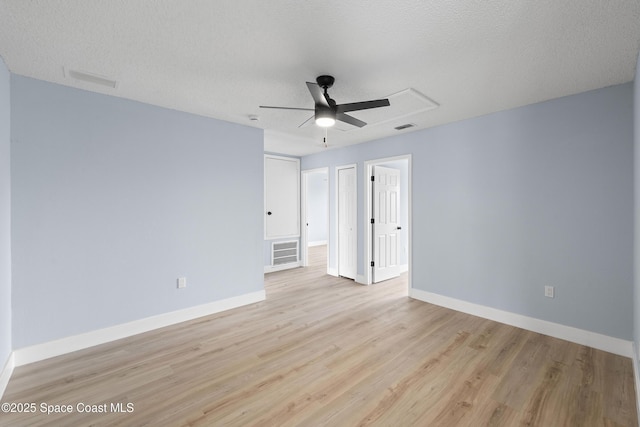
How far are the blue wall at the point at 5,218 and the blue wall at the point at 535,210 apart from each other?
4386mm

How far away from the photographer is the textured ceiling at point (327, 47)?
1.65m

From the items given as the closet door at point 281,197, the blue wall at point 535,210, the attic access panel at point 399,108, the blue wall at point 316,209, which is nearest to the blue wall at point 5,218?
the attic access panel at point 399,108

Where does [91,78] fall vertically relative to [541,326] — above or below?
above

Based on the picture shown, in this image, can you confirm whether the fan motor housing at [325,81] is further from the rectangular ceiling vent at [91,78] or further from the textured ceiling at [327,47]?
the rectangular ceiling vent at [91,78]

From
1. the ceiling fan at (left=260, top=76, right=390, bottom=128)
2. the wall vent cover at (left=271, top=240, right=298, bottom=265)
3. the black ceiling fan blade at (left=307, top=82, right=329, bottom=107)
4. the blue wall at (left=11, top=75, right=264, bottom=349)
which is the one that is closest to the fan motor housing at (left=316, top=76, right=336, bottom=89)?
the ceiling fan at (left=260, top=76, right=390, bottom=128)

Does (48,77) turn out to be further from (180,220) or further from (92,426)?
(92,426)

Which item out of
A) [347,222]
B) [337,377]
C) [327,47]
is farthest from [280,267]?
[327,47]

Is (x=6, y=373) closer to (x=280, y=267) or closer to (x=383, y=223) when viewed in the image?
(x=280, y=267)

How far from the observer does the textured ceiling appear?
5.41 ft

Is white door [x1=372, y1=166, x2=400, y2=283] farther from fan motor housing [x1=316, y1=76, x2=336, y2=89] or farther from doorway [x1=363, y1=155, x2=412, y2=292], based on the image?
fan motor housing [x1=316, y1=76, x2=336, y2=89]

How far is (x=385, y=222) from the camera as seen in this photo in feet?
17.0

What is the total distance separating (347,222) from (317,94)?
11.3 feet

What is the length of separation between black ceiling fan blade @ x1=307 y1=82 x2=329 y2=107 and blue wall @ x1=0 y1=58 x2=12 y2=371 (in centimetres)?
238

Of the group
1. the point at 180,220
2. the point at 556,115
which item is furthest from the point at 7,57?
the point at 556,115
